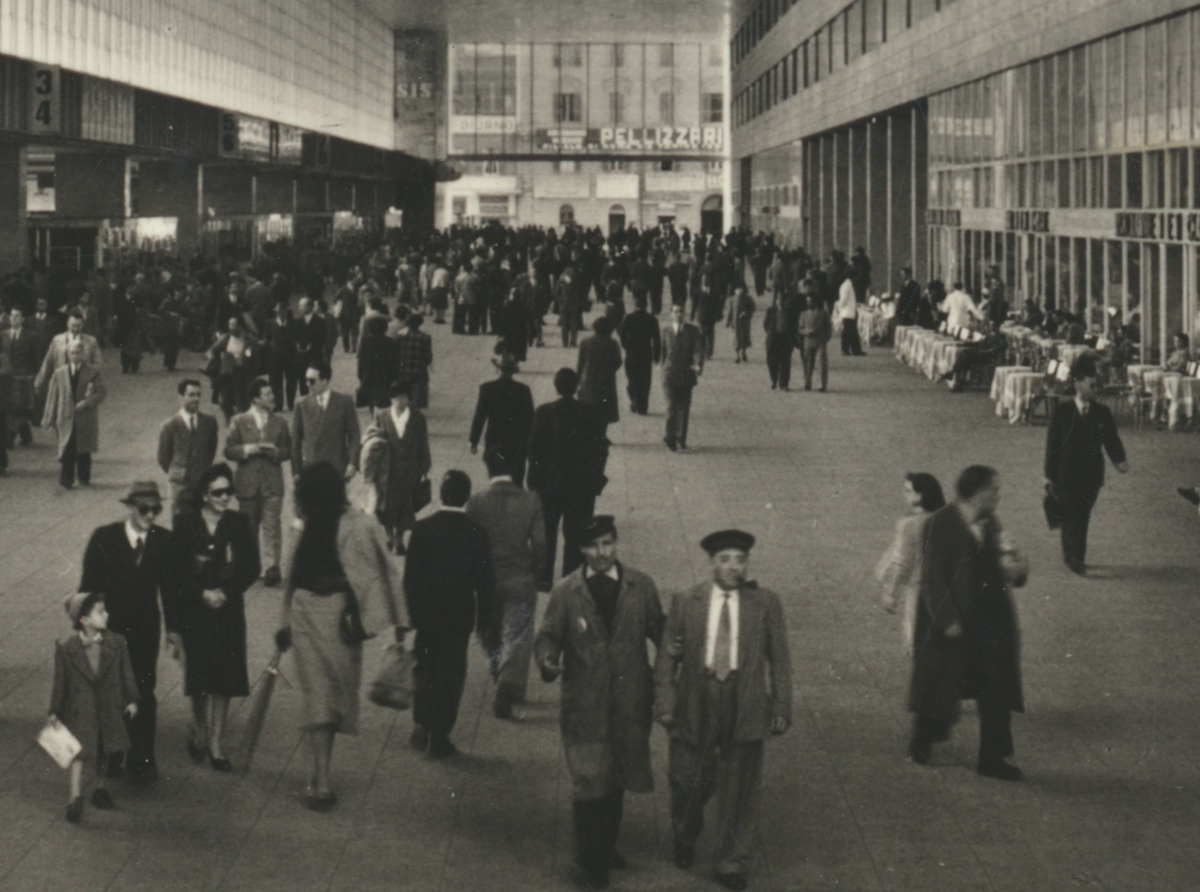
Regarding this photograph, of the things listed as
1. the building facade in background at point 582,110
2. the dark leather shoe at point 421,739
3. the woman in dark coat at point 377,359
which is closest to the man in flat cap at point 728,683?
the dark leather shoe at point 421,739

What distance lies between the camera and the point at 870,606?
11.8m

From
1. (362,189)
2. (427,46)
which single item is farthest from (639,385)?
(427,46)

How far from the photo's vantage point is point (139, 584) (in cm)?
831

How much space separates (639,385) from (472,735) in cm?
1340

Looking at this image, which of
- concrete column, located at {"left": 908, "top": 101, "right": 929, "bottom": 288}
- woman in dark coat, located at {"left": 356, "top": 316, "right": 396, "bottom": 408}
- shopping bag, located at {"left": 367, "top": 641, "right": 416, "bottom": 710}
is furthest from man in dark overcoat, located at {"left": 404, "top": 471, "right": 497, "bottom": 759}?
concrete column, located at {"left": 908, "top": 101, "right": 929, "bottom": 288}

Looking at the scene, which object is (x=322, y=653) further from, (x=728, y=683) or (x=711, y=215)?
(x=711, y=215)

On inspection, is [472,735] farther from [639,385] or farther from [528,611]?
[639,385]

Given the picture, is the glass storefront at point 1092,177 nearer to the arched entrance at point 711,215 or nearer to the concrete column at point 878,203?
the concrete column at point 878,203

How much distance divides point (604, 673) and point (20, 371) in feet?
44.5

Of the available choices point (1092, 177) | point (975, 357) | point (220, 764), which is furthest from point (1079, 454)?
point (1092, 177)

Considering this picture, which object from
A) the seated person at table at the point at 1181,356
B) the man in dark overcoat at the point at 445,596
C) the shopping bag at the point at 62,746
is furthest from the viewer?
the seated person at table at the point at 1181,356

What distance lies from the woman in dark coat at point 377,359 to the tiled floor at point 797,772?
488 cm

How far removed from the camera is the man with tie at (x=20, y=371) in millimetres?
18234

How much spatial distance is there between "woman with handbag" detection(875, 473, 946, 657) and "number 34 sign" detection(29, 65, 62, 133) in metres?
19.7
